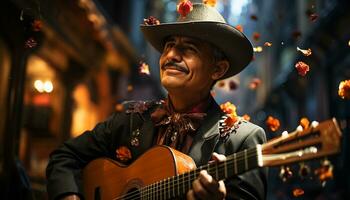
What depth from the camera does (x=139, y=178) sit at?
3.47 metres

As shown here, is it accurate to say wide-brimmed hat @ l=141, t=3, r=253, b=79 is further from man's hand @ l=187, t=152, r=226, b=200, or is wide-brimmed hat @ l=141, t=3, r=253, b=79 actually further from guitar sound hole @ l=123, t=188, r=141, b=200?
guitar sound hole @ l=123, t=188, r=141, b=200

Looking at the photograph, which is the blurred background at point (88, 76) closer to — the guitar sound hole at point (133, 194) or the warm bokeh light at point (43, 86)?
the warm bokeh light at point (43, 86)

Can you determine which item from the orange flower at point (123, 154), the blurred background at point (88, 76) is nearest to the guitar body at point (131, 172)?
the orange flower at point (123, 154)

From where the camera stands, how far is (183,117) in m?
3.76

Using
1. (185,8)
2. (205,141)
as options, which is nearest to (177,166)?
(205,141)

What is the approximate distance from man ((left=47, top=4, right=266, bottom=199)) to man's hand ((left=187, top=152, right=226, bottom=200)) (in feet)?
1.78

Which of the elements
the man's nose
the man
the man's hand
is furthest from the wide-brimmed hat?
the man's hand

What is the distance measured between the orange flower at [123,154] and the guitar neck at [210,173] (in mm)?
580

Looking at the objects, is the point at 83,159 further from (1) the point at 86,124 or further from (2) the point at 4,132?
(1) the point at 86,124

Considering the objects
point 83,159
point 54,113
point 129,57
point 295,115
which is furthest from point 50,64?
point 295,115

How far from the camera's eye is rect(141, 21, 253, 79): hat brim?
144 inches

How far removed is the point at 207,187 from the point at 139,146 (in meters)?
1.11

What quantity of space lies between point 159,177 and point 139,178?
244 millimetres

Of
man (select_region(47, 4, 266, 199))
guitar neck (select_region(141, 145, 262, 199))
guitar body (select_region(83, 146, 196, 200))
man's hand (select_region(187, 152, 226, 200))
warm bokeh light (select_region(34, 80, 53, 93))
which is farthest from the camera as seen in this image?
warm bokeh light (select_region(34, 80, 53, 93))
